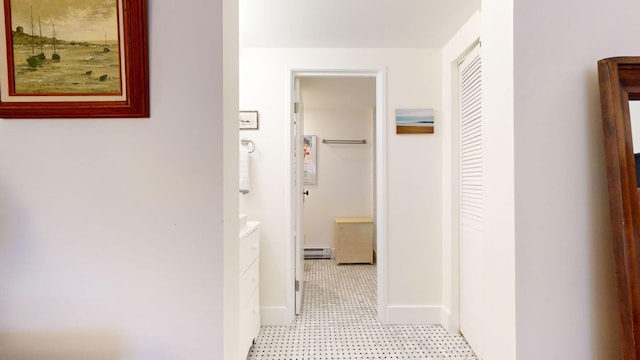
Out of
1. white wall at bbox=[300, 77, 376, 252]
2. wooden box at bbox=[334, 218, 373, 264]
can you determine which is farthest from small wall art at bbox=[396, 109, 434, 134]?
white wall at bbox=[300, 77, 376, 252]

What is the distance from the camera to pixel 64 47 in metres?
0.92

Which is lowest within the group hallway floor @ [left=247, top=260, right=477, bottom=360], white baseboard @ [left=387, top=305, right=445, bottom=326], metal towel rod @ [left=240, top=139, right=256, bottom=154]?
hallway floor @ [left=247, top=260, right=477, bottom=360]

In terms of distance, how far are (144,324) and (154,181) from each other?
473mm

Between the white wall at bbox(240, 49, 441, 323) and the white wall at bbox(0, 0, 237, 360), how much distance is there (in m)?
1.30

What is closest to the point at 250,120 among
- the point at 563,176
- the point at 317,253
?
the point at 563,176

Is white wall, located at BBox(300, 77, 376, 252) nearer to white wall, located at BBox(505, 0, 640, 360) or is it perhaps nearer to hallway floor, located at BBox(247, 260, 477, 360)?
hallway floor, located at BBox(247, 260, 477, 360)

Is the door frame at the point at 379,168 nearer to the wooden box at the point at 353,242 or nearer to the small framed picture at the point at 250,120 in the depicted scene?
the small framed picture at the point at 250,120

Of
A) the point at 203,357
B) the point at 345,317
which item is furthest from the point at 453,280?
the point at 203,357

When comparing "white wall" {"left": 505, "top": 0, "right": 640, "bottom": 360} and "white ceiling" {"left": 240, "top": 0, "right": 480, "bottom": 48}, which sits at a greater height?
"white ceiling" {"left": 240, "top": 0, "right": 480, "bottom": 48}

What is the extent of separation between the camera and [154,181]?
3.12ft

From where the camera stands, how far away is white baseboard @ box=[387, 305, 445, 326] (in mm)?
2273

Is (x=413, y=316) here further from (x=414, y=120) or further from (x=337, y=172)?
(x=337, y=172)

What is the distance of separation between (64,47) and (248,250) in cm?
126

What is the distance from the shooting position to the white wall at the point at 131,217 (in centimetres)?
94
